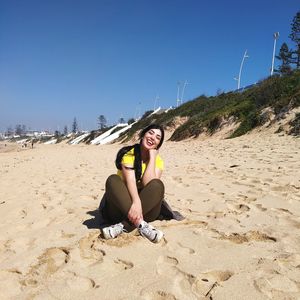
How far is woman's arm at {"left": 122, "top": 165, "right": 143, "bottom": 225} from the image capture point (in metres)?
3.87

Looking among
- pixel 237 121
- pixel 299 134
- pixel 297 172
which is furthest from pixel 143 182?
pixel 237 121

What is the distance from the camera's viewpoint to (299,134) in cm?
1382

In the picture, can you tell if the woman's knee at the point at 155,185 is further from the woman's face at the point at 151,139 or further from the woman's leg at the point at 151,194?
the woman's face at the point at 151,139

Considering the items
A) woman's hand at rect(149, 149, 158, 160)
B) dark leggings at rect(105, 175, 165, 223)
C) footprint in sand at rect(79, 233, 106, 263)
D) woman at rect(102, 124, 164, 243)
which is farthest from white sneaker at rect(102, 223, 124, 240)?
woman's hand at rect(149, 149, 158, 160)

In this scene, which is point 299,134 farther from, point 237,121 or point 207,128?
point 207,128

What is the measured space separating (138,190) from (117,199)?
43cm

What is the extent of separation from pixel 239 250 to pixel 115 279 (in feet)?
3.99

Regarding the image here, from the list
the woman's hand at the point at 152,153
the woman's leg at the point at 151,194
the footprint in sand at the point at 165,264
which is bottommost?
the footprint in sand at the point at 165,264

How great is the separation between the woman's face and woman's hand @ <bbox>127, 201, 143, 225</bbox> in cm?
76

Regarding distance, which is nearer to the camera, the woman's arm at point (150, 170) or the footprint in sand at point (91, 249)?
the footprint in sand at point (91, 249)

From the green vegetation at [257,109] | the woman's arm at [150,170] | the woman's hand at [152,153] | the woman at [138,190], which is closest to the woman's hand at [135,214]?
the woman at [138,190]

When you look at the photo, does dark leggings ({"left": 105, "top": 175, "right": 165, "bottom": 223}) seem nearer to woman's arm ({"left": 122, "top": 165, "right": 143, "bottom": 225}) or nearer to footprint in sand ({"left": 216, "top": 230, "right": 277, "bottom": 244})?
woman's arm ({"left": 122, "top": 165, "right": 143, "bottom": 225})

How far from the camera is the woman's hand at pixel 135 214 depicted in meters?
3.86

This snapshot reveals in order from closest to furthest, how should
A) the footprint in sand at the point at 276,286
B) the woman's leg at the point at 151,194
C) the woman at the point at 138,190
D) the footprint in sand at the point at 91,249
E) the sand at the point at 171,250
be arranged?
1. the footprint in sand at the point at 276,286
2. the sand at the point at 171,250
3. the footprint in sand at the point at 91,249
4. the woman at the point at 138,190
5. the woman's leg at the point at 151,194
